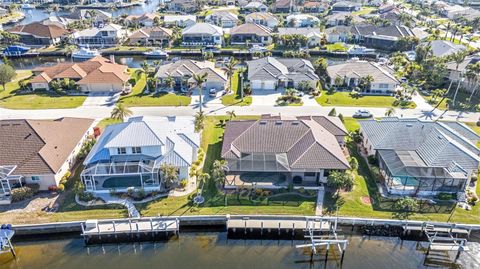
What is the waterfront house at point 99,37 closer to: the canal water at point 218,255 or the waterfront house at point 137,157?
the waterfront house at point 137,157

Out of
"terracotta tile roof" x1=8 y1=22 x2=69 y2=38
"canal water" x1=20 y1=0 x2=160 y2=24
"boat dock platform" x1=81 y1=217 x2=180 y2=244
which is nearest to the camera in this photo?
"boat dock platform" x1=81 y1=217 x2=180 y2=244

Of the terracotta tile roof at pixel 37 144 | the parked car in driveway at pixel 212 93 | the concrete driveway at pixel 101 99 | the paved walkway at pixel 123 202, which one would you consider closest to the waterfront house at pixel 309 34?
the parked car in driveway at pixel 212 93

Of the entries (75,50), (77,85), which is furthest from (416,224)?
(75,50)

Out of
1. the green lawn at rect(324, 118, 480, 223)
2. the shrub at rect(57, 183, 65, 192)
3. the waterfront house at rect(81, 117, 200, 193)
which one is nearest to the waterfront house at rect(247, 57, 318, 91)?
the waterfront house at rect(81, 117, 200, 193)

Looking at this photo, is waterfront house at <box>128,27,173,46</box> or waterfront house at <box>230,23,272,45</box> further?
waterfront house at <box>230,23,272,45</box>

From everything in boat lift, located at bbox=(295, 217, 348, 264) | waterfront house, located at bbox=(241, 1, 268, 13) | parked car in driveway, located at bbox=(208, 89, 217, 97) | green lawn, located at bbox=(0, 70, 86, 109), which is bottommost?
boat lift, located at bbox=(295, 217, 348, 264)

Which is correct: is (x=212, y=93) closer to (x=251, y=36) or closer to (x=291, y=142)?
(x=291, y=142)

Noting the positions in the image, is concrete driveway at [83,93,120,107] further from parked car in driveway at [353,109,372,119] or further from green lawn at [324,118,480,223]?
green lawn at [324,118,480,223]
